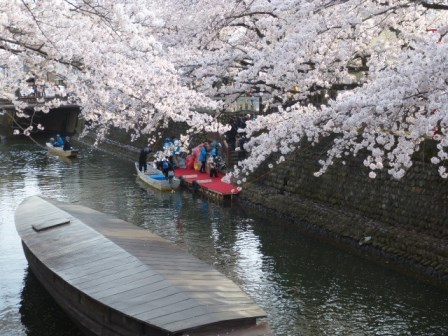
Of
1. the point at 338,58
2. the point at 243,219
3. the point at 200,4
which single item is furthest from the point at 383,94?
the point at 243,219

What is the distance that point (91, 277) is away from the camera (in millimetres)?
9523

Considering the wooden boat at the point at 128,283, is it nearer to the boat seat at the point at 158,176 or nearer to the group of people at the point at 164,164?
the group of people at the point at 164,164

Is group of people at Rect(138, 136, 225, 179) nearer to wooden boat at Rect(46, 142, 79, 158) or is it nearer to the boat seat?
the boat seat

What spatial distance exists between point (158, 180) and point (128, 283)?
13.7m

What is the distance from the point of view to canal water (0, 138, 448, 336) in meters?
10.5

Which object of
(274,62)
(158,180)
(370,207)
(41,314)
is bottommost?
(41,314)

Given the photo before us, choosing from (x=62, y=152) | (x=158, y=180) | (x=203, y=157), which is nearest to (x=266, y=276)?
(x=158, y=180)

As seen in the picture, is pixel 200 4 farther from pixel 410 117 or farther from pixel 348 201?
pixel 410 117

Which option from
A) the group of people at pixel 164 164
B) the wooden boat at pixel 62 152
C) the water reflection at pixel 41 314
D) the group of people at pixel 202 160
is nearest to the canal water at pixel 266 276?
the water reflection at pixel 41 314

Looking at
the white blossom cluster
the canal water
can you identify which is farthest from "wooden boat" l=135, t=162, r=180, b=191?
the white blossom cluster

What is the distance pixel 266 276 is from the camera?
1282 cm

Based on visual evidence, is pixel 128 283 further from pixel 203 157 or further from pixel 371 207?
pixel 203 157

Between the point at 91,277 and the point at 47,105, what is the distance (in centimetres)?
375

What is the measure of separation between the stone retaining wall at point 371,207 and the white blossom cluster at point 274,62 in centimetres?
97
